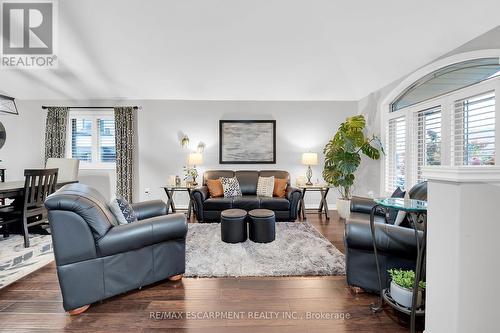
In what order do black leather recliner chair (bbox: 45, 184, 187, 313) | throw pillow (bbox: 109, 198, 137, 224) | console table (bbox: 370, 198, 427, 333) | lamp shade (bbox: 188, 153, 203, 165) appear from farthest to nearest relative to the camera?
lamp shade (bbox: 188, 153, 203, 165), throw pillow (bbox: 109, 198, 137, 224), black leather recliner chair (bbox: 45, 184, 187, 313), console table (bbox: 370, 198, 427, 333)

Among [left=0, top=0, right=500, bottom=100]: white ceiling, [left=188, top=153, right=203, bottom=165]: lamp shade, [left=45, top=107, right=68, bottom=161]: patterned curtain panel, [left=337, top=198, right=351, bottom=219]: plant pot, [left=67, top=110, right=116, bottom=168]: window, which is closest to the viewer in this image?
[left=0, top=0, right=500, bottom=100]: white ceiling

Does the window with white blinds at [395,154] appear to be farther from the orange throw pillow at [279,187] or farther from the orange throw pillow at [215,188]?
the orange throw pillow at [215,188]

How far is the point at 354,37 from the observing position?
344cm

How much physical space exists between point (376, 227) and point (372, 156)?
2.80 m

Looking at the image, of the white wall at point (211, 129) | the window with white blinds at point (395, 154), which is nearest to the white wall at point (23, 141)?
the white wall at point (211, 129)

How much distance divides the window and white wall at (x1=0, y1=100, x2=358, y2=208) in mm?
257

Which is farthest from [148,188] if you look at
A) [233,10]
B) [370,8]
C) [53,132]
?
[370,8]

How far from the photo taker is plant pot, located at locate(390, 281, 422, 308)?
5.51 feet

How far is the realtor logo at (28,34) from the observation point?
11.1 feet

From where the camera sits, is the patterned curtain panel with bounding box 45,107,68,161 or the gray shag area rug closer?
the gray shag area rug

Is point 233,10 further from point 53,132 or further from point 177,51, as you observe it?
point 53,132

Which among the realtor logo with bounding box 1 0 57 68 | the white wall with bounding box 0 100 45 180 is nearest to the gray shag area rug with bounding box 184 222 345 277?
the realtor logo with bounding box 1 0 57 68

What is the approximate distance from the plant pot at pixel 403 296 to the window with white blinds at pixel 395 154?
107 inches

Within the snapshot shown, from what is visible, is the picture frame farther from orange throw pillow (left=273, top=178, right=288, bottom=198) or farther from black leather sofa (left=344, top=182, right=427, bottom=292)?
black leather sofa (left=344, top=182, right=427, bottom=292)
